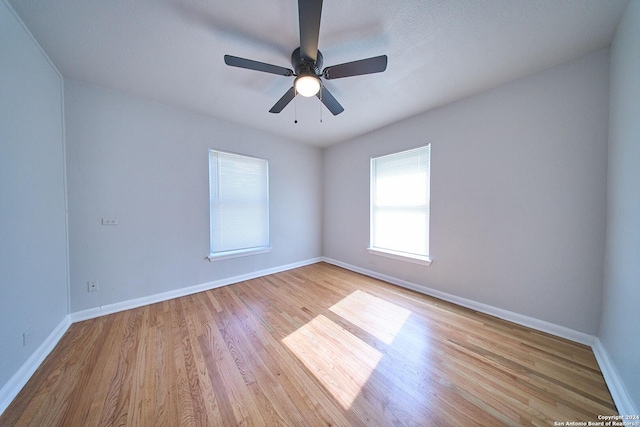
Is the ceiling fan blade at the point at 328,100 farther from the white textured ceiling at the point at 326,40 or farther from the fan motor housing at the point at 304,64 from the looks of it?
the white textured ceiling at the point at 326,40

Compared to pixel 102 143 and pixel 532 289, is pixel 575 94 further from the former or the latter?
pixel 102 143

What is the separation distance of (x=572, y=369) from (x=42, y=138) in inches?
182

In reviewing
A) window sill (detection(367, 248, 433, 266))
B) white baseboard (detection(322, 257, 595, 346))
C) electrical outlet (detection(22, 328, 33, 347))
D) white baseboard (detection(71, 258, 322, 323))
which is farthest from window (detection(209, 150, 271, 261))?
white baseboard (detection(322, 257, 595, 346))

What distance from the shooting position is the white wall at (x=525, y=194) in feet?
5.52

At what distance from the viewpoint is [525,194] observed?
1.97 m

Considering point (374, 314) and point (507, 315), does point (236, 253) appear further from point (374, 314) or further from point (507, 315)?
point (507, 315)

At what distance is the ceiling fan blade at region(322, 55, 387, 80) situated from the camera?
1.41 m

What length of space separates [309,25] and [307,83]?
0.39 meters

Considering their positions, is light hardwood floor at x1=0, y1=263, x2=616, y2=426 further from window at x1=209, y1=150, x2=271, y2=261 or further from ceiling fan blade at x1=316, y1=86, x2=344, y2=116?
ceiling fan blade at x1=316, y1=86, x2=344, y2=116

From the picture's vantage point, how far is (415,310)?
226 centimetres

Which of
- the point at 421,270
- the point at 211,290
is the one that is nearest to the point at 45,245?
the point at 211,290

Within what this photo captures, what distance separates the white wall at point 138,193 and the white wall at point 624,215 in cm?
360

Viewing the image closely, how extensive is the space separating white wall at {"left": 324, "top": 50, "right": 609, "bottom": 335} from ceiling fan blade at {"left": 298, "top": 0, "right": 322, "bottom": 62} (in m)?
1.98

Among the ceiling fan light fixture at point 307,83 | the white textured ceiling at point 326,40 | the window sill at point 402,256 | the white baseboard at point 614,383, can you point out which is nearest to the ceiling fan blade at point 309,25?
the ceiling fan light fixture at point 307,83
